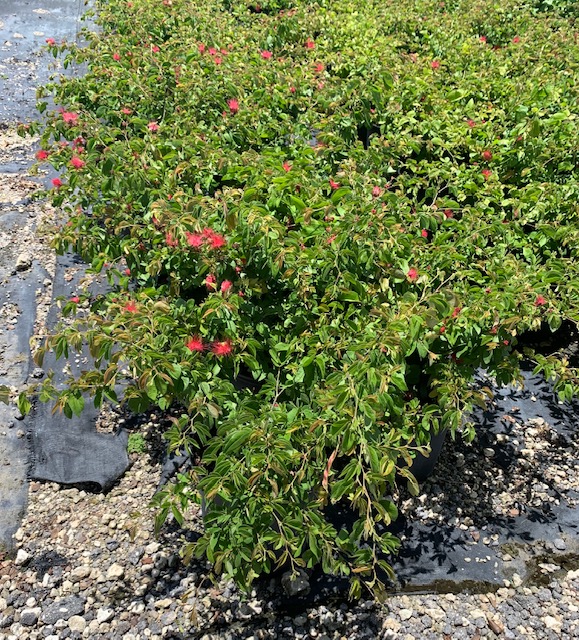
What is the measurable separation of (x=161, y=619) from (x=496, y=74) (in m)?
3.28

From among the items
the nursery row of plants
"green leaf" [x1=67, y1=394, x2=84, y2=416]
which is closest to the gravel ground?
the nursery row of plants

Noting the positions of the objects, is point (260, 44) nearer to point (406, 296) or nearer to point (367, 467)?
point (406, 296)

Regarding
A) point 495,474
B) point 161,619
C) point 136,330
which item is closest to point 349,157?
point 136,330

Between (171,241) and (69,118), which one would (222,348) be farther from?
(69,118)

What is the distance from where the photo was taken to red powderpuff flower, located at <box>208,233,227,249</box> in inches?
74.4

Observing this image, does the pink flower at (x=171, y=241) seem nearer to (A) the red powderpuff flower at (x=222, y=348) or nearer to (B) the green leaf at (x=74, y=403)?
(A) the red powderpuff flower at (x=222, y=348)

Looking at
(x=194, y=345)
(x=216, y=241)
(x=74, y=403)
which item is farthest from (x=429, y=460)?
(x=74, y=403)

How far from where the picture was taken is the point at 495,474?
8.26ft

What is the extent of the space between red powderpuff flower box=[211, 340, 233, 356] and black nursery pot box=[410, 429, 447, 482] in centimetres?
91

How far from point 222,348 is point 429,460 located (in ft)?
3.38

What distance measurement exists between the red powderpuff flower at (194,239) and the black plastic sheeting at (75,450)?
1.08m

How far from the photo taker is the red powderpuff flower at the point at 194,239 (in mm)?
1887

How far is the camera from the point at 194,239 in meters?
1.89

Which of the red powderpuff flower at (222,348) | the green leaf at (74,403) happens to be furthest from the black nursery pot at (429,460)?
the green leaf at (74,403)
